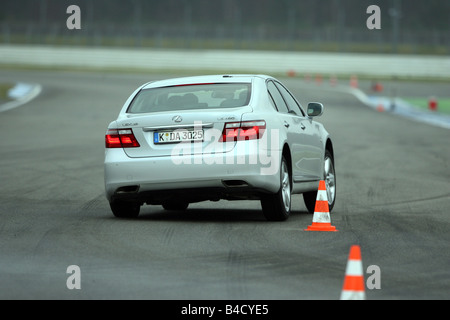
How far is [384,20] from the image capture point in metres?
93.0

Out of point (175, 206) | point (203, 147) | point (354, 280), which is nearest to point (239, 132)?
point (203, 147)

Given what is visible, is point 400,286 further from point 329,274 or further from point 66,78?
point 66,78

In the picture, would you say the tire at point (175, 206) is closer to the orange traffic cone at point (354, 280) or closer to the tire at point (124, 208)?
the tire at point (124, 208)

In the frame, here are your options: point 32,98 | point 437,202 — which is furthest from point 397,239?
point 32,98

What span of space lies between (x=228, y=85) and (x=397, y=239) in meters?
2.57

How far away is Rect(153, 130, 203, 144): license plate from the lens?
998cm

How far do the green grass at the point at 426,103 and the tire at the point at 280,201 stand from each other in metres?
25.3

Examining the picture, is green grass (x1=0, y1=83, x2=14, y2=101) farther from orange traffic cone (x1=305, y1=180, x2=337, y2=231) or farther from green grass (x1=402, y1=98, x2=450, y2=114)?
orange traffic cone (x1=305, y1=180, x2=337, y2=231)

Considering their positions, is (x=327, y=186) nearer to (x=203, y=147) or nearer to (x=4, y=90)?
(x=203, y=147)

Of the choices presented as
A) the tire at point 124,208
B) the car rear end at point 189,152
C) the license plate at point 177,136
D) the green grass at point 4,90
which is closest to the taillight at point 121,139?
the car rear end at point 189,152

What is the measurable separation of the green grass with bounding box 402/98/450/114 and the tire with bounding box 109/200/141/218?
2543 cm

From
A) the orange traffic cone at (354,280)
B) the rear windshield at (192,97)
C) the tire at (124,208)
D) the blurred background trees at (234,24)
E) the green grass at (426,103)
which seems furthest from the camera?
the blurred background trees at (234,24)

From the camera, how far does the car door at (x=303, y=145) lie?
35.9 feet

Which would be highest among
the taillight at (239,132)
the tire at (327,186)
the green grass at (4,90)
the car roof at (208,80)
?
the car roof at (208,80)
